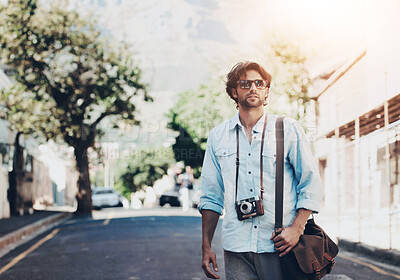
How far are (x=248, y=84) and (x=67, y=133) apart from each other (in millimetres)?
25851

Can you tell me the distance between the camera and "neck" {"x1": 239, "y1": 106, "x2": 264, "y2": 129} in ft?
10.4

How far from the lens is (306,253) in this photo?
2.86m

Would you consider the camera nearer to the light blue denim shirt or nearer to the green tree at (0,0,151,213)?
the light blue denim shirt

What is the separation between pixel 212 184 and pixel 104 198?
112 ft

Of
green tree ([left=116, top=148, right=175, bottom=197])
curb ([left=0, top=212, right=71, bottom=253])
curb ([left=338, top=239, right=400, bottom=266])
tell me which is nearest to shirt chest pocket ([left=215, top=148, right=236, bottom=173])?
curb ([left=338, top=239, right=400, bottom=266])

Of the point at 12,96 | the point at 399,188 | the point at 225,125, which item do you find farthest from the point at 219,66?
the point at 225,125

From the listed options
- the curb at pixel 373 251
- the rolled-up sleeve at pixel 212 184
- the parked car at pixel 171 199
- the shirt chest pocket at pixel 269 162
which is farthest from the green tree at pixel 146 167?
the shirt chest pocket at pixel 269 162

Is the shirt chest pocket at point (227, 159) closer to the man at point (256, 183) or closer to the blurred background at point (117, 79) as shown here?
the man at point (256, 183)

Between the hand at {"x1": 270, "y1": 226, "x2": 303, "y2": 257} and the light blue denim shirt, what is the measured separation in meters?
0.05

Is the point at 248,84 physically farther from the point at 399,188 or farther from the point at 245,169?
the point at 399,188

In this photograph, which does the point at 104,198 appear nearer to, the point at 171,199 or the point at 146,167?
the point at 171,199

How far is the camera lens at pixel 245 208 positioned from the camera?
291 cm

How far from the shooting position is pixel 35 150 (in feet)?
128

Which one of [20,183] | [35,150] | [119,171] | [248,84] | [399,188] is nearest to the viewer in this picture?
[248,84]
